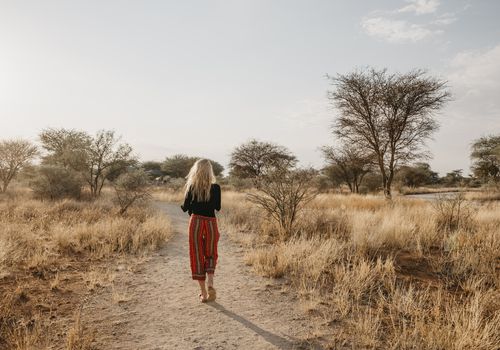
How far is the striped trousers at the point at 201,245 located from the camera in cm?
446

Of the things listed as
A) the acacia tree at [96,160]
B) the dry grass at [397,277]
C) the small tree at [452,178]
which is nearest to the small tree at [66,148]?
the acacia tree at [96,160]

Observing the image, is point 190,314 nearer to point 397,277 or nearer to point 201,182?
point 201,182

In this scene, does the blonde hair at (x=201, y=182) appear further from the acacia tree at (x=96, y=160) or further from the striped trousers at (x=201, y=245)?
the acacia tree at (x=96, y=160)

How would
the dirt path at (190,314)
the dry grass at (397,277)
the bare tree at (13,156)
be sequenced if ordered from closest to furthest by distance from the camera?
1. the dry grass at (397,277)
2. the dirt path at (190,314)
3. the bare tree at (13,156)

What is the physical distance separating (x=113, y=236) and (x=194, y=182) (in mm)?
4724

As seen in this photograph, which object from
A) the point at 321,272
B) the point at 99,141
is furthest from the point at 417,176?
the point at 321,272

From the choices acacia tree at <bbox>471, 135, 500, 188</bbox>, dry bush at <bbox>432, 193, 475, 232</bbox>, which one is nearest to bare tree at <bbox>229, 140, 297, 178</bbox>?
acacia tree at <bbox>471, 135, 500, 188</bbox>

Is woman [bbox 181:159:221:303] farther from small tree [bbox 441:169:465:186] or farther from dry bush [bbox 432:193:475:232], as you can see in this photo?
small tree [bbox 441:169:465:186]

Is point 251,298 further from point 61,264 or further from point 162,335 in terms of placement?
point 61,264

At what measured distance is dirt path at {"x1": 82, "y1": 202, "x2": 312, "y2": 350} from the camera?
3383 millimetres

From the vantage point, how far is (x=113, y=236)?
8023 millimetres

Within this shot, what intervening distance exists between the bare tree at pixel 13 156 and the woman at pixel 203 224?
22.9 metres

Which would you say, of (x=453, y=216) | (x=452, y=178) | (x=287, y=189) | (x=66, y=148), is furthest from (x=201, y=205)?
(x=452, y=178)

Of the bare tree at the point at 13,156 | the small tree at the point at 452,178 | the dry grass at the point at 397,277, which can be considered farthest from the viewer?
the small tree at the point at 452,178
